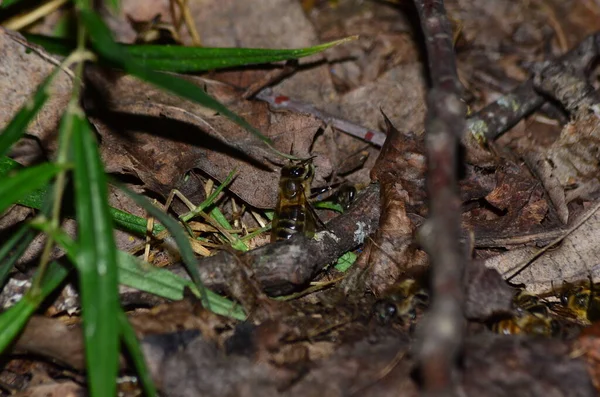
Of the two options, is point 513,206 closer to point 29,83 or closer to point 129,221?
point 129,221

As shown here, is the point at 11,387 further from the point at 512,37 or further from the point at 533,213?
the point at 512,37

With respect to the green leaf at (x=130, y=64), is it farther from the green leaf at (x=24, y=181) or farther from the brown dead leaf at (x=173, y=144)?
the brown dead leaf at (x=173, y=144)

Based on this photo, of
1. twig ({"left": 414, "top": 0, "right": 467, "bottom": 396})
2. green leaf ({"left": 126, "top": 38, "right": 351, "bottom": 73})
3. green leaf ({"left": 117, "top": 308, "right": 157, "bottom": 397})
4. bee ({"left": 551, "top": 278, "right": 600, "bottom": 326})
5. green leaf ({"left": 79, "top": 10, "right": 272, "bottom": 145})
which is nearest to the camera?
twig ({"left": 414, "top": 0, "right": 467, "bottom": 396})

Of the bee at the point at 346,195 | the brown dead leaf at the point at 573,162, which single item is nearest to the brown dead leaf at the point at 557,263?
the brown dead leaf at the point at 573,162

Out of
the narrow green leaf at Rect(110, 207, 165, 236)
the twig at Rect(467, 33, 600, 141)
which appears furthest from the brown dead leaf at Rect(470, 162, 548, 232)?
the narrow green leaf at Rect(110, 207, 165, 236)

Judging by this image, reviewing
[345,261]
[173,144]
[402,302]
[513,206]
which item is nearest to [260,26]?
[173,144]

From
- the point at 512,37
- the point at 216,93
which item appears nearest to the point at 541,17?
the point at 512,37

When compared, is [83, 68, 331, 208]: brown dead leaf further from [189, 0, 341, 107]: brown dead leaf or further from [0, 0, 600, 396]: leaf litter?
[189, 0, 341, 107]: brown dead leaf
